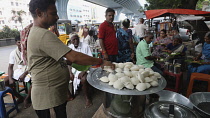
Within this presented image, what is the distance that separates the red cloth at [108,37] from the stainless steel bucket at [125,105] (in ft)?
5.60

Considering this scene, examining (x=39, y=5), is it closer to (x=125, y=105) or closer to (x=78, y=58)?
(x=78, y=58)

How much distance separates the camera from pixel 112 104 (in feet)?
5.05

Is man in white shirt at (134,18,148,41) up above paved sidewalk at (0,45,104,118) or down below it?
above

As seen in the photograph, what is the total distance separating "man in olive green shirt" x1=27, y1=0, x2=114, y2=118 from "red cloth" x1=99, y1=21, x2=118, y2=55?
1.73m

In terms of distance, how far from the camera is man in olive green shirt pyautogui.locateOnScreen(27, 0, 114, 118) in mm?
1138

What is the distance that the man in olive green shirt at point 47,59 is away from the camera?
1138mm

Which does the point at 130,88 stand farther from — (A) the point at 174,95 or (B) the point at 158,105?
(A) the point at 174,95

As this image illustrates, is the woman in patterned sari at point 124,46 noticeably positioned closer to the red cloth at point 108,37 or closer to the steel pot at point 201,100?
the red cloth at point 108,37

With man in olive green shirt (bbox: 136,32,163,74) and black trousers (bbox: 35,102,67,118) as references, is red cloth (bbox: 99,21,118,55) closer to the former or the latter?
man in olive green shirt (bbox: 136,32,163,74)

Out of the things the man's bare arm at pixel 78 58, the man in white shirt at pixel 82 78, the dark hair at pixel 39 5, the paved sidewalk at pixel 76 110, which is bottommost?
the paved sidewalk at pixel 76 110

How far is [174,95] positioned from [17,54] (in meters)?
3.47

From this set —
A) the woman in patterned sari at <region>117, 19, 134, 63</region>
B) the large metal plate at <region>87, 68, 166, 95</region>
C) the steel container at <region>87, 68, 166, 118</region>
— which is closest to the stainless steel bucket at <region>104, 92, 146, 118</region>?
the steel container at <region>87, 68, 166, 118</region>

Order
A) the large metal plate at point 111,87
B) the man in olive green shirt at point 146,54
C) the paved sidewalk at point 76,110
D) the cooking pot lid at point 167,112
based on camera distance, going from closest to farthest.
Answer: the cooking pot lid at point 167,112, the large metal plate at point 111,87, the paved sidewalk at point 76,110, the man in olive green shirt at point 146,54

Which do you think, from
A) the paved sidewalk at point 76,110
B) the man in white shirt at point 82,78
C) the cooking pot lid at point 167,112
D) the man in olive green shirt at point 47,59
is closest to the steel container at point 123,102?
the cooking pot lid at point 167,112
